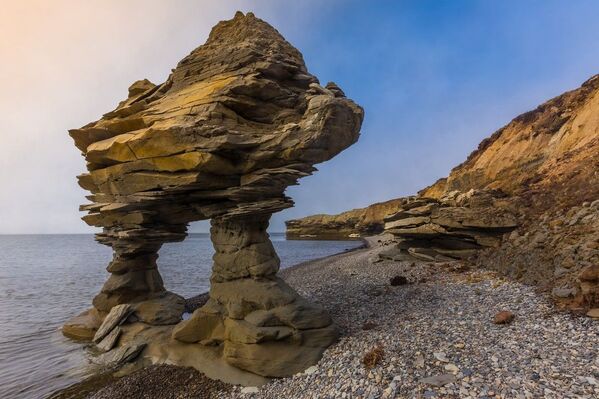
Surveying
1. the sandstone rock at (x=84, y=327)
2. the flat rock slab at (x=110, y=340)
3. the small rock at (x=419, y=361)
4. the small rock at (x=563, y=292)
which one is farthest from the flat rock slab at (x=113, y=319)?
the small rock at (x=563, y=292)

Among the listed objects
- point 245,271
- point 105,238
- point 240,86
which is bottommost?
point 245,271

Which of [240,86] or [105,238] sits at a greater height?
[240,86]

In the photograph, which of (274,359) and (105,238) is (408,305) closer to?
(274,359)

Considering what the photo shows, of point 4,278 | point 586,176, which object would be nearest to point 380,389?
point 586,176

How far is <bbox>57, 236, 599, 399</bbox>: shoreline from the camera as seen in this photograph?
28.1ft

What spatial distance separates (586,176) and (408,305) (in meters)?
17.3

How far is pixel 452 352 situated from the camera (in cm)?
1066

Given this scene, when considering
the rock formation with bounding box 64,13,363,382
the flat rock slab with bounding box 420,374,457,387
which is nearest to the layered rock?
the rock formation with bounding box 64,13,363,382

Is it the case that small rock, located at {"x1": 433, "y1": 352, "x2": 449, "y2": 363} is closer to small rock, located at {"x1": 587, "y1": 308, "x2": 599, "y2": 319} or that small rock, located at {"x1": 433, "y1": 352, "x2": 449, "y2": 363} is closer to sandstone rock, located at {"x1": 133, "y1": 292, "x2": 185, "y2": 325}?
small rock, located at {"x1": 587, "y1": 308, "x2": 599, "y2": 319}

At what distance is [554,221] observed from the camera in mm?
20688

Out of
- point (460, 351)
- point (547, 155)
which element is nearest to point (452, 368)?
point (460, 351)

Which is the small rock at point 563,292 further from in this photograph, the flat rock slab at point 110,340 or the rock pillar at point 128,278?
the flat rock slab at point 110,340

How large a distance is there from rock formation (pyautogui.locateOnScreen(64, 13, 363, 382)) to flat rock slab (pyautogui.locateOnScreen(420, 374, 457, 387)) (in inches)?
193

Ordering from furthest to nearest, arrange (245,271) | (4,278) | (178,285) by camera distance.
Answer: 1. (4,278)
2. (178,285)
3. (245,271)
